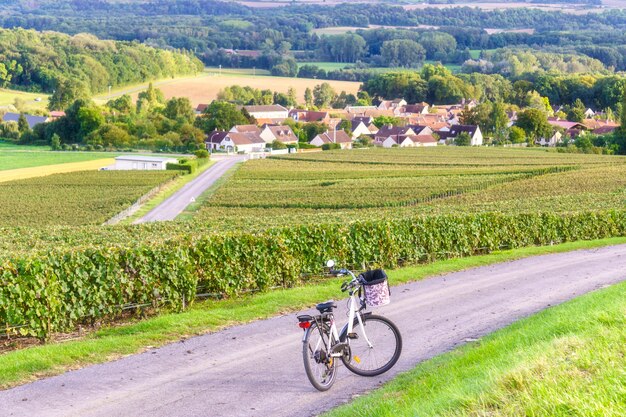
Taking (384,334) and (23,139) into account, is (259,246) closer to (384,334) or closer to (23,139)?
(384,334)

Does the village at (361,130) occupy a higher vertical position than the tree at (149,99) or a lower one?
lower

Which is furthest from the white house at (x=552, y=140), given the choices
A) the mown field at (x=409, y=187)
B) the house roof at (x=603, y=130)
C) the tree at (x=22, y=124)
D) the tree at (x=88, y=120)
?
the tree at (x=22, y=124)

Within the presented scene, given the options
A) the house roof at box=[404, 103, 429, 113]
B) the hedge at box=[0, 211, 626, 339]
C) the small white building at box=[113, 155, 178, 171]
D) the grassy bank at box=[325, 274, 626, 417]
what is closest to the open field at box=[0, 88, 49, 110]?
the small white building at box=[113, 155, 178, 171]

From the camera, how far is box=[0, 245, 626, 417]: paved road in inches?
476

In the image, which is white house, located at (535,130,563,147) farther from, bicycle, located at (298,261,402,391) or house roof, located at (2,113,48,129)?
bicycle, located at (298,261,402,391)

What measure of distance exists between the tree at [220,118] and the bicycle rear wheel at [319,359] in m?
129

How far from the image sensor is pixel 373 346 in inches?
524

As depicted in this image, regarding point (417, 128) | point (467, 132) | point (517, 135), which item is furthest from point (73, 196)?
point (517, 135)

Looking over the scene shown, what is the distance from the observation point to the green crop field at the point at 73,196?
57812mm

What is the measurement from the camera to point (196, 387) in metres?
12.9

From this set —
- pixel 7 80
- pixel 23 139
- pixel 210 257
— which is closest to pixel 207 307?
pixel 210 257

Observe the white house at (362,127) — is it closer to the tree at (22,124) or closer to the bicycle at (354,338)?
the tree at (22,124)

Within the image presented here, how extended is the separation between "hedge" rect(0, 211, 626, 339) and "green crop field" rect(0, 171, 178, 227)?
31469mm

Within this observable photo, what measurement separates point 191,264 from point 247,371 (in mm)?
6333
